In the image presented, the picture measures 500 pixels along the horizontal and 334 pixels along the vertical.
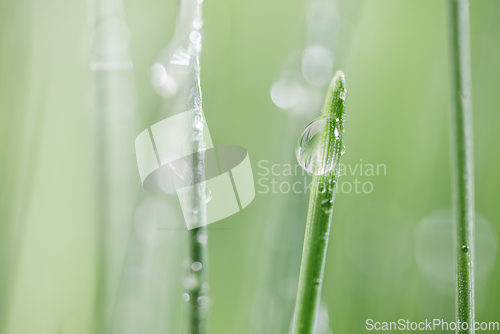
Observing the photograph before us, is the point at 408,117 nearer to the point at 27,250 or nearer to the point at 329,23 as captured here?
the point at 329,23

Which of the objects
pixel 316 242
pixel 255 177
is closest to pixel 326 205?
pixel 316 242

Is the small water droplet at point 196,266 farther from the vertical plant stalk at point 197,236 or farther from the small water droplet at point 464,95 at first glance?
the small water droplet at point 464,95

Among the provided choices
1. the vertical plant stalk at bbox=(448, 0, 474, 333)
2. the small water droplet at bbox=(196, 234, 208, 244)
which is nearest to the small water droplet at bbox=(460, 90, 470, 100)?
the vertical plant stalk at bbox=(448, 0, 474, 333)

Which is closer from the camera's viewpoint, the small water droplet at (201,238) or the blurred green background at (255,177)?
the small water droplet at (201,238)

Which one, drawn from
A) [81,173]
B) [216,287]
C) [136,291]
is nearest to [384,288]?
[216,287]

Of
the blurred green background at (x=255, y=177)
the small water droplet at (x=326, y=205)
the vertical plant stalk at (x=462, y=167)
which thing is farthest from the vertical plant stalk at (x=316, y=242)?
the blurred green background at (x=255, y=177)

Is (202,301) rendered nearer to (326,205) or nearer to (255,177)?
(326,205)
